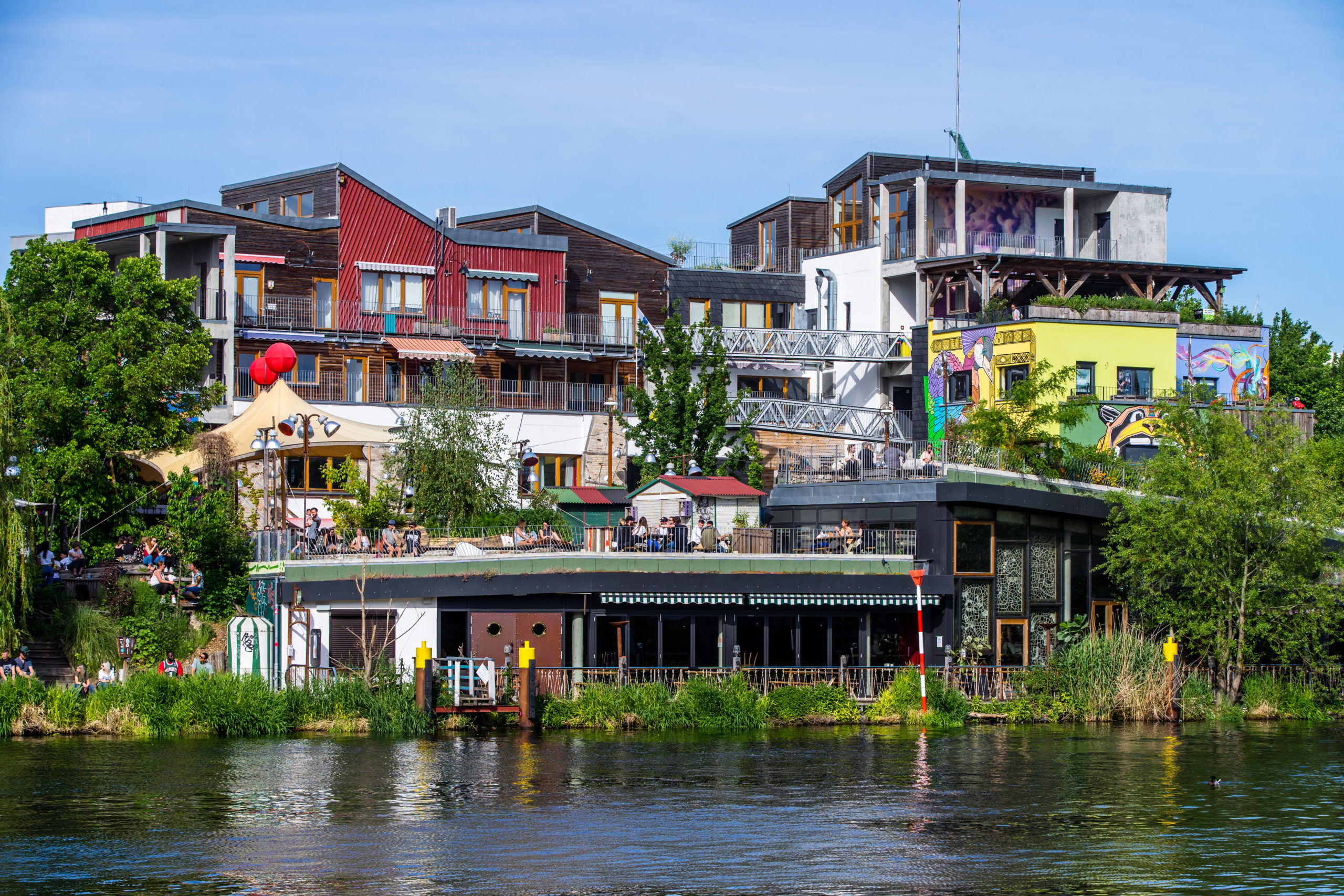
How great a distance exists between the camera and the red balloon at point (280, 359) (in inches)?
2164

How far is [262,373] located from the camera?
55.7 metres

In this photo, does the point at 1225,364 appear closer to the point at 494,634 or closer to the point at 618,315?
the point at 618,315

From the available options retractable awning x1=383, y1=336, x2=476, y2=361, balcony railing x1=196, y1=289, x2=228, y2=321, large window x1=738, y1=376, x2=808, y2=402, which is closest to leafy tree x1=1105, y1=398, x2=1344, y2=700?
large window x1=738, y1=376, x2=808, y2=402

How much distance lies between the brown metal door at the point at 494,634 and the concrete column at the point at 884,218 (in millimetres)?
34701

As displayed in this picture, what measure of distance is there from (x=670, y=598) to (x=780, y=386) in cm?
3124

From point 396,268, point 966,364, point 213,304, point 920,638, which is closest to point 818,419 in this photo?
point 966,364

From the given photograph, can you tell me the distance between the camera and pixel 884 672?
147 ft

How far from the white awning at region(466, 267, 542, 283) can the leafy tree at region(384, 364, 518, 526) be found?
1547 centimetres

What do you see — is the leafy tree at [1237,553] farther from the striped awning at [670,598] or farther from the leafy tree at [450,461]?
the leafy tree at [450,461]

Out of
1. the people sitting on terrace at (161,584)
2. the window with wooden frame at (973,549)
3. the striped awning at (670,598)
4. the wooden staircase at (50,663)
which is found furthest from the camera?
the people sitting on terrace at (161,584)

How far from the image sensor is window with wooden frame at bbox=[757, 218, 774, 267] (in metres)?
82.4

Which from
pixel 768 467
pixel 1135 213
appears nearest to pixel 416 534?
pixel 768 467

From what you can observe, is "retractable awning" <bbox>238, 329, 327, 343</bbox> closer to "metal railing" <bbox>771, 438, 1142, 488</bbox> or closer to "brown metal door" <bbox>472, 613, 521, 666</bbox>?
"metal railing" <bbox>771, 438, 1142, 488</bbox>

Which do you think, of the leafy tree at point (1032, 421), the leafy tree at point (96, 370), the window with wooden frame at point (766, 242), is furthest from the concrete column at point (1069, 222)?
the leafy tree at point (96, 370)
